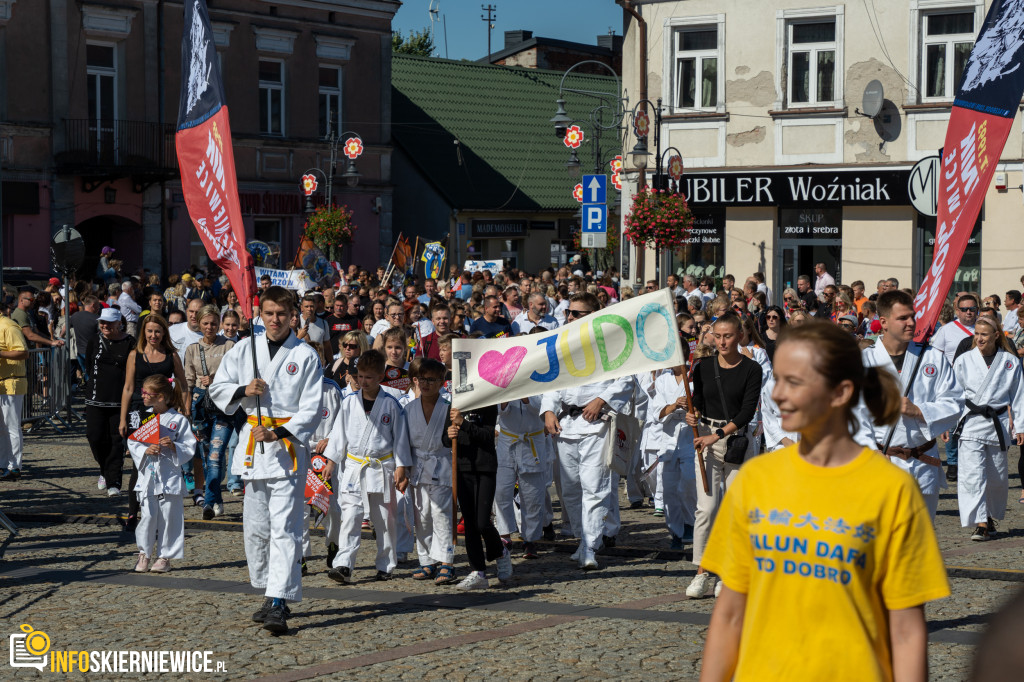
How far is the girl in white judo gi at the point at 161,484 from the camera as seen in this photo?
9633mm

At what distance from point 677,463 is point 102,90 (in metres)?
25.5

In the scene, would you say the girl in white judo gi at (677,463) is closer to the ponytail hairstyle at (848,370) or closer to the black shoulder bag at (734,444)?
the black shoulder bag at (734,444)

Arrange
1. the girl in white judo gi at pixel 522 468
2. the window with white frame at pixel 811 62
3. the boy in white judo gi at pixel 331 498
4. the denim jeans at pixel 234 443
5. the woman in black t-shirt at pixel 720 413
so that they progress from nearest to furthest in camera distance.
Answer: the woman in black t-shirt at pixel 720 413 → the boy in white judo gi at pixel 331 498 → the girl in white judo gi at pixel 522 468 → the denim jeans at pixel 234 443 → the window with white frame at pixel 811 62

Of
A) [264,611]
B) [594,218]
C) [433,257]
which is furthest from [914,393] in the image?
[433,257]

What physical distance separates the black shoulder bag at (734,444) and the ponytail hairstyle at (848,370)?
521 centimetres

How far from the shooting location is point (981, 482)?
11133mm

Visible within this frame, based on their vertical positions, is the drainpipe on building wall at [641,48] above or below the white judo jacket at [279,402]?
above

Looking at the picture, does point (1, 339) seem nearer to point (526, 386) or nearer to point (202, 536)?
point (202, 536)

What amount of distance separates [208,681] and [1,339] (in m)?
8.75

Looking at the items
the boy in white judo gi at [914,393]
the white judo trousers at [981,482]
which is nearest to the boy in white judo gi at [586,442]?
the boy in white judo gi at [914,393]

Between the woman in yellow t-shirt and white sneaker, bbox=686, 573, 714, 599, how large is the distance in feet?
16.7

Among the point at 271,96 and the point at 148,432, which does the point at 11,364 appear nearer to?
the point at 148,432

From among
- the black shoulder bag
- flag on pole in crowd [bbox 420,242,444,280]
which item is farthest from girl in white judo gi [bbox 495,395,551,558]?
flag on pole in crowd [bbox 420,242,444,280]

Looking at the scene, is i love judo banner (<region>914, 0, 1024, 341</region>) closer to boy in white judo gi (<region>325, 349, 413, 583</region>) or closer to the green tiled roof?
boy in white judo gi (<region>325, 349, 413, 583</region>)
